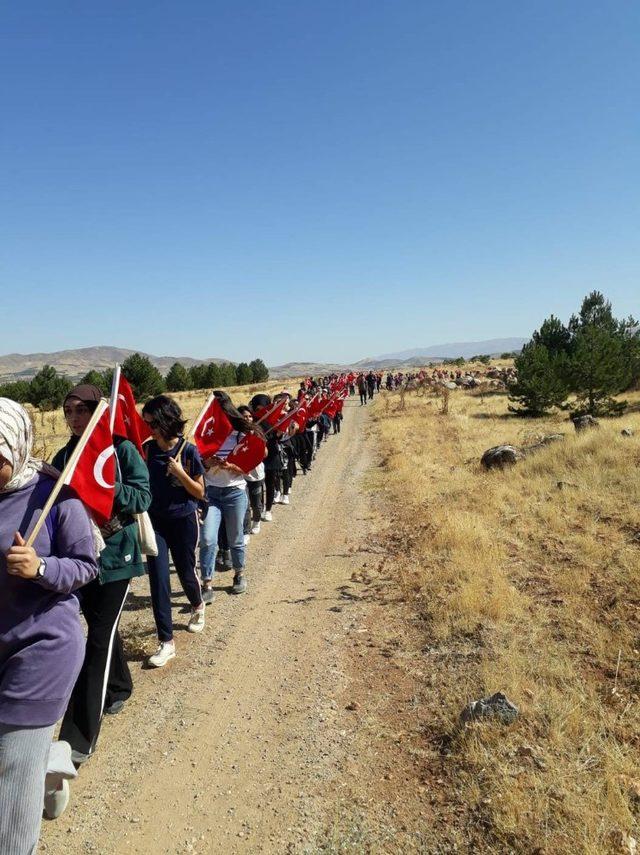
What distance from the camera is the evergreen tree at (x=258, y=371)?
7388cm

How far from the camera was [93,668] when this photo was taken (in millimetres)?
3293

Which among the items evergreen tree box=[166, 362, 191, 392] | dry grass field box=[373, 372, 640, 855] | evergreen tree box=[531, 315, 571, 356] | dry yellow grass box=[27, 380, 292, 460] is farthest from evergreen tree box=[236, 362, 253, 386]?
dry grass field box=[373, 372, 640, 855]

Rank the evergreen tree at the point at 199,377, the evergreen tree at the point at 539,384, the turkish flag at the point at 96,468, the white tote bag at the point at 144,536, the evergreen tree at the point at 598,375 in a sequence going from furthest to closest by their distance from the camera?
1. the evergreen tree at the point at 199,377
2. the evergreen tree at the point at 539,384
3. the evergreen tree at the point at 598,375
4. the white tote bag at the point at 144,536
5. the turkish flag at the point at 96,468

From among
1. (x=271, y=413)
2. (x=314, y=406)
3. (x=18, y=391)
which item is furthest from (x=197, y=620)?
(x=18, y=391)

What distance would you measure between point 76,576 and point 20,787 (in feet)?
2.71

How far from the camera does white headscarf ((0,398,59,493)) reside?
2.04 m

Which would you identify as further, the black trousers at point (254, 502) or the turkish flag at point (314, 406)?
the turkish flag at point (314, 406)

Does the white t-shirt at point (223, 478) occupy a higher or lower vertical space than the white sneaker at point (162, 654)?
higher

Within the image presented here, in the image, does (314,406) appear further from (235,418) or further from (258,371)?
(258,371)

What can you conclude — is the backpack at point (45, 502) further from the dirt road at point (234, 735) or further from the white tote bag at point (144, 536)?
the dirt road at point (234, 735)

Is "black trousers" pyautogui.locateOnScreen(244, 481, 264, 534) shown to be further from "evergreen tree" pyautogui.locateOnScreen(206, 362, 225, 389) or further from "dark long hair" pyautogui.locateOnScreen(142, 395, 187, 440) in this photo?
"evergreen tree" pyautogui.locateOnScreen(206, 362, 225, 389)

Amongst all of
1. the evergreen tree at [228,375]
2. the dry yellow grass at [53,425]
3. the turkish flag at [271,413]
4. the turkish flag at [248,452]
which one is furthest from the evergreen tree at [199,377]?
the turkish flag at [248,452]

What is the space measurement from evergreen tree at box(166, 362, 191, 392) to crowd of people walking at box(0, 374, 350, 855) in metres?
57.9

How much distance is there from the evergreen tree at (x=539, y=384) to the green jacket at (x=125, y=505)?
22635 millimetres
